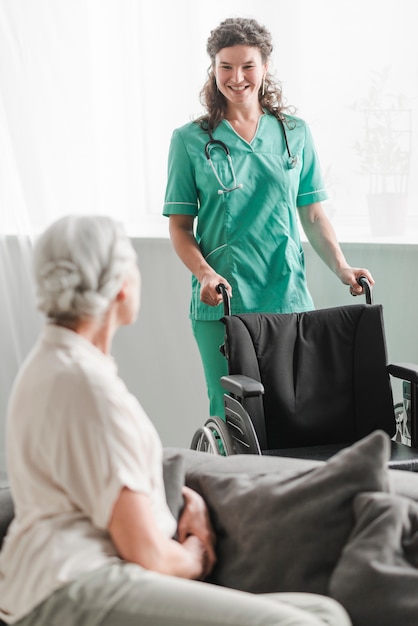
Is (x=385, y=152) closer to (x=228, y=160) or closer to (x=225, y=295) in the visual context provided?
(x=228, y=160)

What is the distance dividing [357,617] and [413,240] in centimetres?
198

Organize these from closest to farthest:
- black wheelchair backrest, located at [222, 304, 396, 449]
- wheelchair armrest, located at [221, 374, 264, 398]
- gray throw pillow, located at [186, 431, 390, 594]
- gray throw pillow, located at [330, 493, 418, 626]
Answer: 1. gray throw pillow, located at [330, 493, 418, 626]
2. gray throw pillow, located at [186, 431, 390, 594]
3. wheelchair armrest, located at [221, 374, 264, 398]
4. black wheelchair backrest, located at [222, 304, 396, 449]

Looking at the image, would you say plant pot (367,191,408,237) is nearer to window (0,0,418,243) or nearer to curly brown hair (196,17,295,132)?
window (0,0,418,243)

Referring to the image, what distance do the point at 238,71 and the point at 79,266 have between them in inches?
55.3

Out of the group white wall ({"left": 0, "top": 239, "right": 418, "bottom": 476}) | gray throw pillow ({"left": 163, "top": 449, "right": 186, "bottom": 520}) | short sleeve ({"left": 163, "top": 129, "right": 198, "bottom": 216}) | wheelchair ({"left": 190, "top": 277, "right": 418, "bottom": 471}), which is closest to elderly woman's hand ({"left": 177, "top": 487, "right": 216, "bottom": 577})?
gray throw pillow ({"left": 163, "top": 449, "right": 186, "bottom": 520})

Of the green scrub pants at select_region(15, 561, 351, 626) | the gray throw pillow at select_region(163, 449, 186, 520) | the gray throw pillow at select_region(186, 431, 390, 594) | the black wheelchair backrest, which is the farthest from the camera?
the black wheelchair backrest

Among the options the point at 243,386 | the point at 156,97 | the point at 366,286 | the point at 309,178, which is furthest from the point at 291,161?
the point at 156,97

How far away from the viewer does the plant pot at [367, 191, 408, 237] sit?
3.14 metres

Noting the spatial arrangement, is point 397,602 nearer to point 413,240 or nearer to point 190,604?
point 190,604

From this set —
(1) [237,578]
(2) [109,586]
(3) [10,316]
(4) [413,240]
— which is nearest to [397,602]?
(1) [237,578]

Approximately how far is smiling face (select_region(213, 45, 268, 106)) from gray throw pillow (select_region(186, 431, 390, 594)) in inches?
54.1

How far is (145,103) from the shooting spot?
342cm

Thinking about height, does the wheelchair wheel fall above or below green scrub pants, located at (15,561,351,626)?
below

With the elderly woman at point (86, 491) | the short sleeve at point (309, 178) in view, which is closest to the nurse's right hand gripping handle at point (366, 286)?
the short sleeve at point (309, 178)
